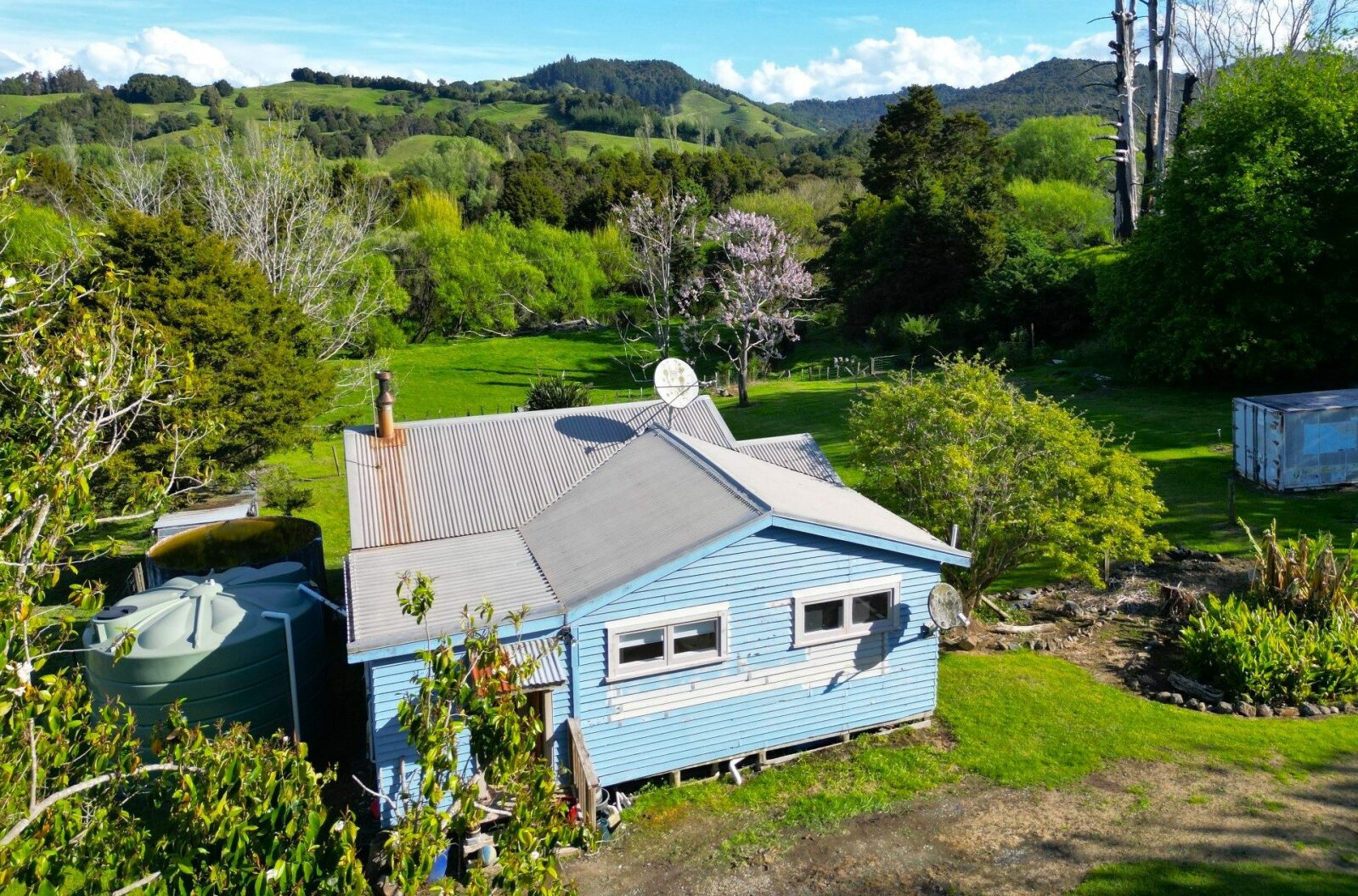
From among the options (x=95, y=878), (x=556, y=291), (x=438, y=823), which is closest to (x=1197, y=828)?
(x=438, y=823)

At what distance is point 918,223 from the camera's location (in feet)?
158

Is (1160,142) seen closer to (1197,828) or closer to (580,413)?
(580,413)

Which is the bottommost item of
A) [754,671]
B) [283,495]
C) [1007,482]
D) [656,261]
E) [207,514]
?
[754,671]

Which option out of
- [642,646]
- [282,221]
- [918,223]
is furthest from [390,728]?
[918,223]

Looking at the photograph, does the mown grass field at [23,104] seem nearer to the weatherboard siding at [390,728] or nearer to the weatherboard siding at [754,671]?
the weatherboard siding at [390,728]

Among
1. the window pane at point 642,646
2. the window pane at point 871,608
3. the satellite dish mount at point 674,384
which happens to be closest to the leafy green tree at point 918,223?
the satellite dish mount at point 674,384

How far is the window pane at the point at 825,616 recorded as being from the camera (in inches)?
504

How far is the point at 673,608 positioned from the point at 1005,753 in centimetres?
512

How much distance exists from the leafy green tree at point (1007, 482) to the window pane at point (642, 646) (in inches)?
262

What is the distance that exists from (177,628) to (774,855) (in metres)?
8.78

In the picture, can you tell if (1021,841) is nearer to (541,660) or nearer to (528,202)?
(541,660)

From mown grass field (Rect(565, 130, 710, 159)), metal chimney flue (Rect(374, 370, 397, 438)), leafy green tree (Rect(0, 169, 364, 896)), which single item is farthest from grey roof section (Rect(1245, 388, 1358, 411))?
mown grass field (Rect(565, 130, 710, 159))

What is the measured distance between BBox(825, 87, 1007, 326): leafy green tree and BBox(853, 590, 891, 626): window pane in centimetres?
3549

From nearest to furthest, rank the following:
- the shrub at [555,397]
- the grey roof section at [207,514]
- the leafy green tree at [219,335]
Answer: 1. the grey roof section at [207,514]
2. the leafy green tree at [219,335]
3. the shrub at [555,397]
